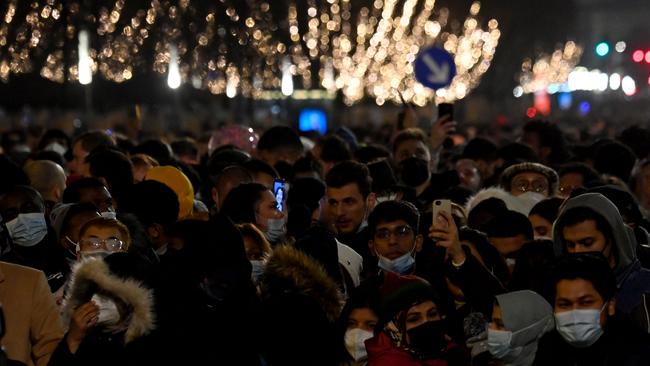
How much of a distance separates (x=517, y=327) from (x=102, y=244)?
7.44 feet

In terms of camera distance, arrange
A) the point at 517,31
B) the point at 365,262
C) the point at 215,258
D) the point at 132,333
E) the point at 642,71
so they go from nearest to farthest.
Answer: the point at 132,333, the point at 215,258, the point at 365,262, the point at 642,71, the point at 517,31

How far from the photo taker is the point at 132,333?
6.60m

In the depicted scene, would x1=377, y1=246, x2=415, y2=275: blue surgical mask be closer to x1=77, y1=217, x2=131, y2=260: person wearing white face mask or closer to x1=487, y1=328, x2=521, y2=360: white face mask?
x1=77, y1=217, x2=131, y2=260: person wearing white face mask

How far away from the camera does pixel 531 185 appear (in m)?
12.2

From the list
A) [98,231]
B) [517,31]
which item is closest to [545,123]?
[98,231]

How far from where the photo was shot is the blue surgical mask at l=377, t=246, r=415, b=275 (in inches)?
352

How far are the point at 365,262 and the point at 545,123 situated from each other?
906 centimetres

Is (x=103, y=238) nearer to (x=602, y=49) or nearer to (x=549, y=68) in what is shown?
(x=602, y=49)

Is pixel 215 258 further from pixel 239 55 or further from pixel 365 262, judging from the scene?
pixel 239 55

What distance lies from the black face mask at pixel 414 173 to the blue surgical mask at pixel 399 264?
4.25 m

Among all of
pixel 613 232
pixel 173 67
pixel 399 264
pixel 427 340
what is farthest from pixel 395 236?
pixel 173 67

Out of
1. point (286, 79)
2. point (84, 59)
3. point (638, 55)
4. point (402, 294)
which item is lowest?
point (286, 79)

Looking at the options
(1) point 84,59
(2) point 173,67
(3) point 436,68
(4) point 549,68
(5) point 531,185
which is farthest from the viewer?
(4) point 549,68

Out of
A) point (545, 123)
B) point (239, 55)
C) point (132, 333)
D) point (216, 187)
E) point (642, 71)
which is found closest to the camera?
point (132, 333)
